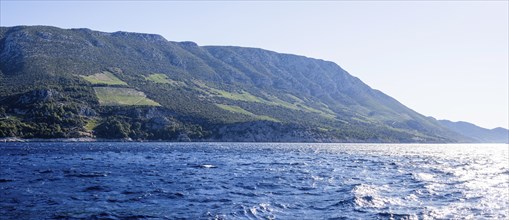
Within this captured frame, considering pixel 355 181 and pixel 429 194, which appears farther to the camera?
pixel 355 181

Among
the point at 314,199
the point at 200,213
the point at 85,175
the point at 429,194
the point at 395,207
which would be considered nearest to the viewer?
the point at 200,213

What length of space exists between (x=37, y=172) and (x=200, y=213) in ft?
116

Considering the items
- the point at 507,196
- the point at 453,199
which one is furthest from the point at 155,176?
the point at 507,196

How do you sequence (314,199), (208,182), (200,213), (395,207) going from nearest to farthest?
(200,213), (395,207), (314,199), (208,182)

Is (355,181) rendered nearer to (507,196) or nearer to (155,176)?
(507,196)

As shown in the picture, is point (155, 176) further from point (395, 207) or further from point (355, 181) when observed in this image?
point (395, 207)

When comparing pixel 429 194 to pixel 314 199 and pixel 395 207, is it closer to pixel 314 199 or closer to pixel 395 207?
pixel 395 207

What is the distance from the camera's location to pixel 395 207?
38.6 meters

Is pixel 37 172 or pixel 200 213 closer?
pixel 200 213

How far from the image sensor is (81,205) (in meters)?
35.3

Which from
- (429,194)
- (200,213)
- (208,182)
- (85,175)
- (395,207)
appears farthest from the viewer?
(85,175)

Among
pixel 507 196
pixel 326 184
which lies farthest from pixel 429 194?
pixel 326 184

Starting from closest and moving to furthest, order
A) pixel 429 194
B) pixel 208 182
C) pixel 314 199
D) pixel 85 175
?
pixel 314 199, pixel 429 194, pixel 208 182, pixel 85 175

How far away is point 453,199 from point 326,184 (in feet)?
46.4
